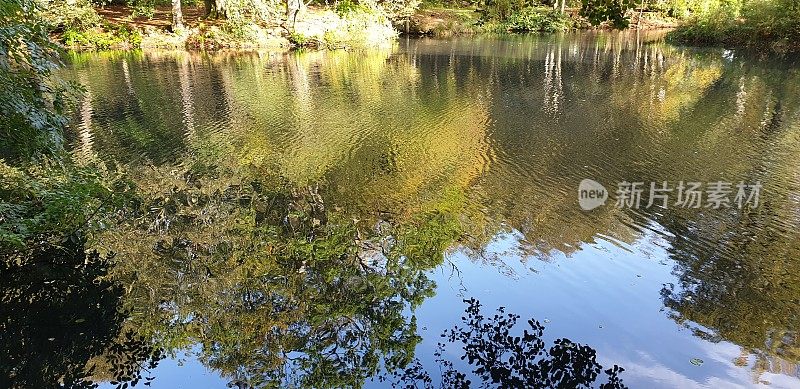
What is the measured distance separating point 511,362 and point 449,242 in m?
3.08

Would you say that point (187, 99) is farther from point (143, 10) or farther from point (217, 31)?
point (143, 10)

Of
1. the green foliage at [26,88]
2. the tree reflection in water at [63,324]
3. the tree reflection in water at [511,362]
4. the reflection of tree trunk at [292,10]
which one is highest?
the reflection of tree trunk at [292,10]

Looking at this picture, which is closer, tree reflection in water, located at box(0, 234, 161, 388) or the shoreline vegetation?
tree reflection in water, located at box(0, 234, 161, 388)

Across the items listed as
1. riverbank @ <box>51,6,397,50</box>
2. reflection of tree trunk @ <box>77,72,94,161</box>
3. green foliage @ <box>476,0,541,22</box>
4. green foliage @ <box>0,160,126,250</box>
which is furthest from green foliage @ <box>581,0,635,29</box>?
green foliage @ <box>476,0,541,22</box>

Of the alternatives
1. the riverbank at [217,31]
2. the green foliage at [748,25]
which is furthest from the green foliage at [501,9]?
the green foliage at [748,25]

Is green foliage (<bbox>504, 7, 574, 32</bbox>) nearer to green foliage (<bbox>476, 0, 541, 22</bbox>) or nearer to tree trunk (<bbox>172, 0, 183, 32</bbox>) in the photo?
green foliage (<bbox>476, 0, 541, 22</bbox>)

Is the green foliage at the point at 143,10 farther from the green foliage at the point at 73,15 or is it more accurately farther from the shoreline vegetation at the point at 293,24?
the green foliage at the point at 73,15

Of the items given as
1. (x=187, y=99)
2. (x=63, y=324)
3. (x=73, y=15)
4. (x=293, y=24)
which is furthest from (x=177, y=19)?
(x=63, y=324)

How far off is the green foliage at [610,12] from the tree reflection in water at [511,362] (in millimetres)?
3461

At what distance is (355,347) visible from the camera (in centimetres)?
619

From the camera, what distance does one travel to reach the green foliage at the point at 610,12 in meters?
3.88

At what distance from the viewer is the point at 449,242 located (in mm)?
8664

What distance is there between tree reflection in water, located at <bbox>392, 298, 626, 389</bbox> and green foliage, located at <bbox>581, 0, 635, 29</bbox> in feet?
11.4

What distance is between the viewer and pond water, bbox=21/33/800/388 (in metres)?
5.94
